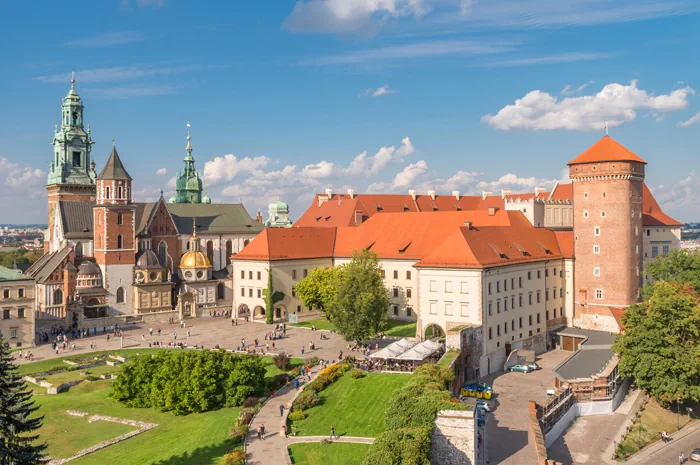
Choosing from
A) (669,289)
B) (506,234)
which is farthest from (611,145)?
(669,289)

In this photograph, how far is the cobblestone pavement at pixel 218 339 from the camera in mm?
59531

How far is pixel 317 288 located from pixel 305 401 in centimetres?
2524

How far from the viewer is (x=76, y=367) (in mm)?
57781

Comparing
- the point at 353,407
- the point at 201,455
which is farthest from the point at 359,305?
the point at 201,455

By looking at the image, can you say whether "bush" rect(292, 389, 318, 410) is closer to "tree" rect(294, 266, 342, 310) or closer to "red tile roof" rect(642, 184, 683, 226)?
"tree" rect(294, 266, 342, 310)

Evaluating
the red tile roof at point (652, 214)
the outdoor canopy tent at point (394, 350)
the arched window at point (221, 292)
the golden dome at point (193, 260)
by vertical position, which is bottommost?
the outdoor canopy tent at point (394, 350)

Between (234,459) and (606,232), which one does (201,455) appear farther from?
(606,232)

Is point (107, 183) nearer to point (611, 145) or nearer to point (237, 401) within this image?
point (237, 401)

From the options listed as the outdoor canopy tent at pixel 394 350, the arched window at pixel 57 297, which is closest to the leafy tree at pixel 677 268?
the outdoor canopy tent at pixel 394 350

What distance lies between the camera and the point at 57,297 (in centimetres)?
7844

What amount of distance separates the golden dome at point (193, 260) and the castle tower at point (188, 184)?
3664cm

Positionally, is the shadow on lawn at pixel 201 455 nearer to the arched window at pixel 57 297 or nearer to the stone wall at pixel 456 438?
the stone wall at pixel 456 438

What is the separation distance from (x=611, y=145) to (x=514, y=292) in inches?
790

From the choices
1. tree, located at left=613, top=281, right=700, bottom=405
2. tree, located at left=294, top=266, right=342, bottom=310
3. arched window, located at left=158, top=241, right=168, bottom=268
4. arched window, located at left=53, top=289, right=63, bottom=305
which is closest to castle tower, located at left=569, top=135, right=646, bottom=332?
tree, located at left=613, top=281, right=700, bottom=405
